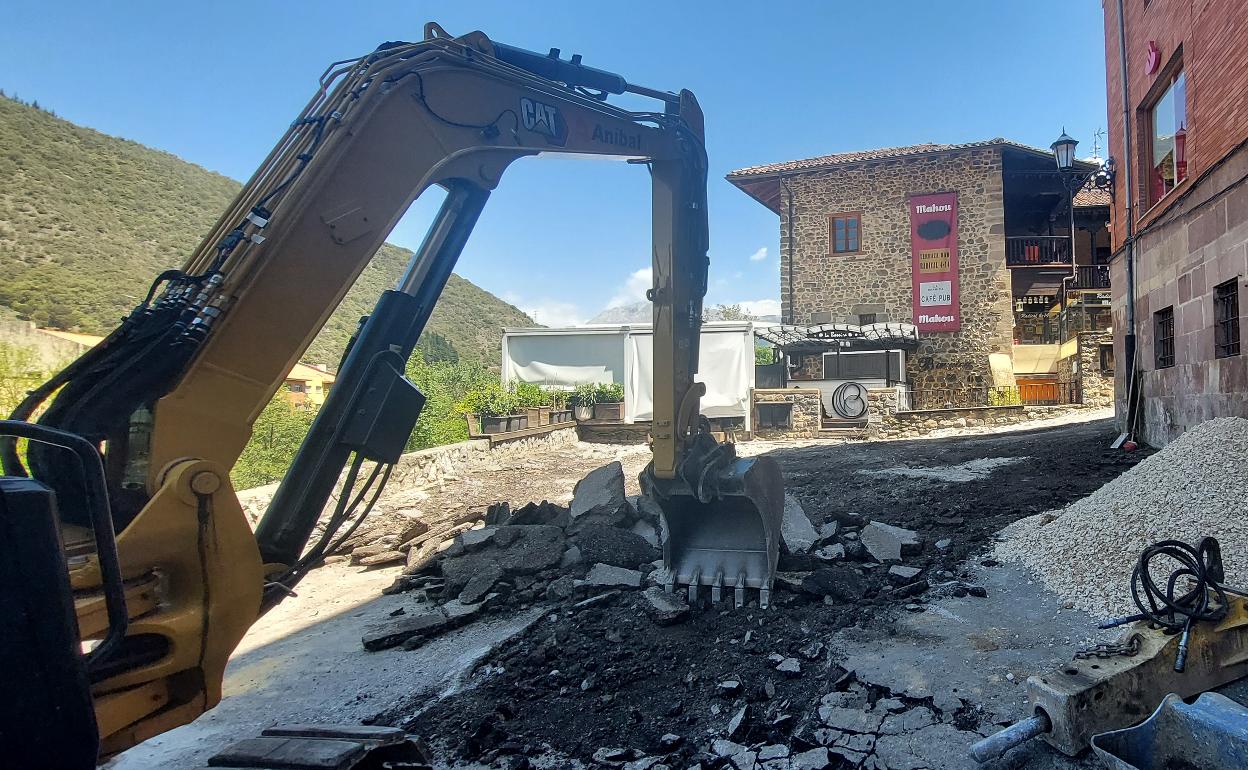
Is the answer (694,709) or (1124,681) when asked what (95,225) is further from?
(1124,681)

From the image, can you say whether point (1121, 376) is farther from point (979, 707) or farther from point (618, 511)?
point (979, 707)

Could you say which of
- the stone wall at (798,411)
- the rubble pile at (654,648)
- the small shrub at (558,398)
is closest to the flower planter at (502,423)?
the small shrub at (558,398)

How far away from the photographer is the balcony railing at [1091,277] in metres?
22.6

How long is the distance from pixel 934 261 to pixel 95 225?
4515cm

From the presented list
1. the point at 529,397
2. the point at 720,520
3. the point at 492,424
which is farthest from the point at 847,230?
the point at 720,520

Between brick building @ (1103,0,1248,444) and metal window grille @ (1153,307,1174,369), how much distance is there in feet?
0.05

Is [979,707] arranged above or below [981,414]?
below

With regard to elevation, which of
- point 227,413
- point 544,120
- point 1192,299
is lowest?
point 227,413

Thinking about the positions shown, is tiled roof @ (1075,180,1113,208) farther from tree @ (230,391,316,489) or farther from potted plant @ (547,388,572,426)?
tree @ (230,391,316,489)

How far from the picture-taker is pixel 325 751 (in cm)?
205

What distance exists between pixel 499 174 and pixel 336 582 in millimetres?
4767

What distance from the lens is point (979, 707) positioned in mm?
3432

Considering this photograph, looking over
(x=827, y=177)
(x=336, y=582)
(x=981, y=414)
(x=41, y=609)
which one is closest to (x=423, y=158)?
(x=41, y=609)

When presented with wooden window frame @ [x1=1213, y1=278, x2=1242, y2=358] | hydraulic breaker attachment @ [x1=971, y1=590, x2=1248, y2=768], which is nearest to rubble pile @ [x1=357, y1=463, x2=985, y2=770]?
hydraulic breaker attachment @ [x1=971, y1=590, x2=1248, y2=768]
